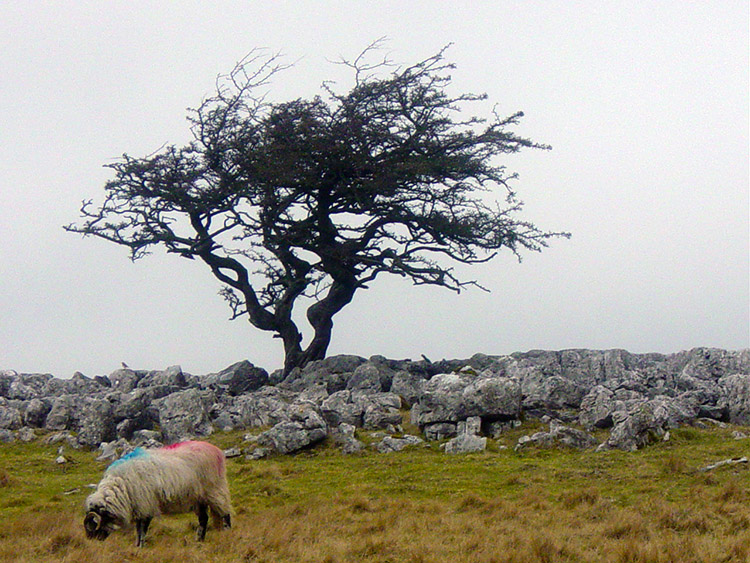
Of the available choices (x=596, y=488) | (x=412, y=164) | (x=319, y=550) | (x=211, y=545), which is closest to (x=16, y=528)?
(x=211, y=545)

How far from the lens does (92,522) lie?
12.5 meters

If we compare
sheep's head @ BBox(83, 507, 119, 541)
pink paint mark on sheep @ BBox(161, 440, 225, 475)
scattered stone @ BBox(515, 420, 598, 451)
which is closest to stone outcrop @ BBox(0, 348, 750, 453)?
scattered stone @ BBox(515, 420, 598, 451)

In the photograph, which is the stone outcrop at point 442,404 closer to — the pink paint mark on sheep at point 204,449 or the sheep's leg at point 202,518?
the pink paint mark on sheep at point 204,449

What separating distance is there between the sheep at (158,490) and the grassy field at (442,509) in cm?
32

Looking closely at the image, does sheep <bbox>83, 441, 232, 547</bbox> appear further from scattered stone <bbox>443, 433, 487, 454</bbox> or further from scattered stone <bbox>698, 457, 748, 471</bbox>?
scattered stone <bbox>698, 457, 748, 471</bbox>

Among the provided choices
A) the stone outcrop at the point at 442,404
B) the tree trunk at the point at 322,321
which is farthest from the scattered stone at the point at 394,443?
the tree trunk at the point at 322,321

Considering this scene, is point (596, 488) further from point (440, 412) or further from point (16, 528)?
point (16, 528)

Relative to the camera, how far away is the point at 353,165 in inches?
1316

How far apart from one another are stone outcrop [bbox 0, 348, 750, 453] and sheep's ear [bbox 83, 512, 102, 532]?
8.98 metres

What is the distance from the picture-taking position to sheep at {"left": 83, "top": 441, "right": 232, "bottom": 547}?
12.5 meters

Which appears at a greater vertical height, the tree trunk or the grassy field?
the tree trunk

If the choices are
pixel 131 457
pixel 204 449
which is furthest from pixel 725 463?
pixel 131 457

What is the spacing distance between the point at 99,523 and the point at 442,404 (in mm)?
12168

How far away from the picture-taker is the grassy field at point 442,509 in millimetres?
11984
